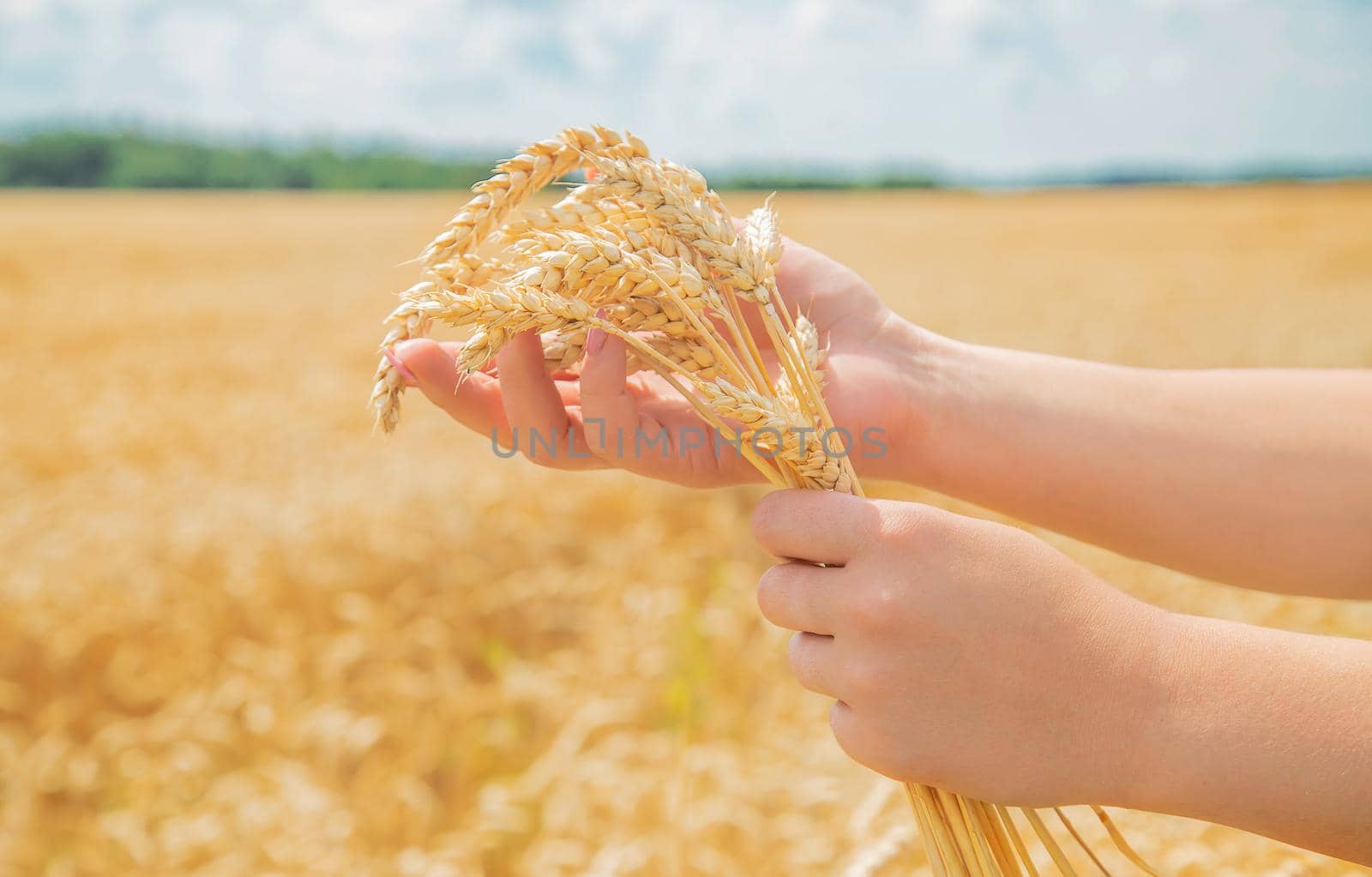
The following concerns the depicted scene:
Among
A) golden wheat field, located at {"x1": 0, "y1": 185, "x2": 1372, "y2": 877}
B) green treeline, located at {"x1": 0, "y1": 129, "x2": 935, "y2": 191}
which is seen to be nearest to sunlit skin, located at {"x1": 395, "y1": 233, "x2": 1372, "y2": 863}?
golden wheat field, located at {"x1": 0, "y1": 185, "x2": 1372, "y2": 877}

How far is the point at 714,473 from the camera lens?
1.39 m

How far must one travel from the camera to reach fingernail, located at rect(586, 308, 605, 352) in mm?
1068

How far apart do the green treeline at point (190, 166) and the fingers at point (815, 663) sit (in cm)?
4213

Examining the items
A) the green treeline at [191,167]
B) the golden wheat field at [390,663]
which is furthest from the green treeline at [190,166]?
the golden wheat field at [390,663]

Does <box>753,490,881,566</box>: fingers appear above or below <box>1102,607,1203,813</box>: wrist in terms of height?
above

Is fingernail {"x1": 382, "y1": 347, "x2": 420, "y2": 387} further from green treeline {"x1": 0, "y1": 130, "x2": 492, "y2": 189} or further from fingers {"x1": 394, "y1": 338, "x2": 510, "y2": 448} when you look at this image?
green treeline {"x1": 0, "y1": 130, "x2": 492, "y2": 189}

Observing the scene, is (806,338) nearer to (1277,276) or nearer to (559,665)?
(559,665)

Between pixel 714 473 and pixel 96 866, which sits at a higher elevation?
pixel 714 473

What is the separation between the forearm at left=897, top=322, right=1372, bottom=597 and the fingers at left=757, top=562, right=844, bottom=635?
0.53 metres

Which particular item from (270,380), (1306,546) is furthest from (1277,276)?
(1306,546)

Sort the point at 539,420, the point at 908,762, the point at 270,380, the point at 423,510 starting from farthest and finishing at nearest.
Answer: the point at 270,380 → the point at 423,510 → the point at 539,420 → the point at 908,762

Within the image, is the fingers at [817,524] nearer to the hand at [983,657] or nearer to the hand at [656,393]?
the hand at [983,657]

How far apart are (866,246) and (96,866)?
1939 cm

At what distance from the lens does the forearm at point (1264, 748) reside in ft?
2.90
